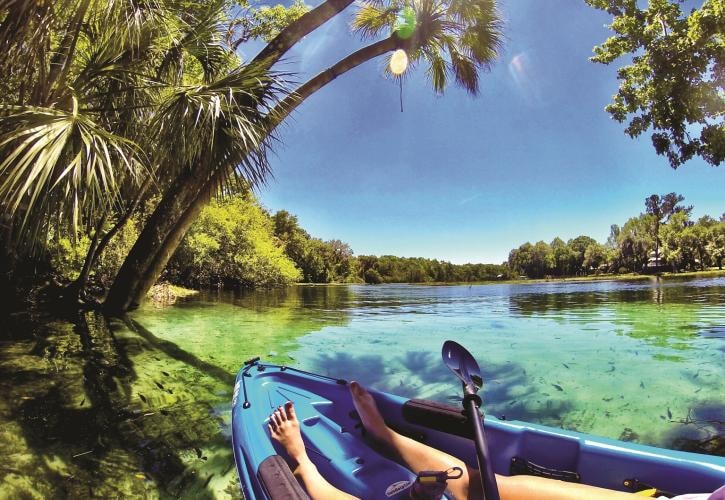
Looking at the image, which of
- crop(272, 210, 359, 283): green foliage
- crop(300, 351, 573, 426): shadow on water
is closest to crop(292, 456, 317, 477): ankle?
crop(300, 351, 573, 426): shadow on water

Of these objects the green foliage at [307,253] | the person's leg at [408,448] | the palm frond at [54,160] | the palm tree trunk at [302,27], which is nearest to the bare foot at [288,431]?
the person's leg at [408,448]

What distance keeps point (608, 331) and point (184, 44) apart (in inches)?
A: 419

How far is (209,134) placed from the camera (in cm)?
496

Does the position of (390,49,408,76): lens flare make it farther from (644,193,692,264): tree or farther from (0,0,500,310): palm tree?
(644,193,692,264): tree

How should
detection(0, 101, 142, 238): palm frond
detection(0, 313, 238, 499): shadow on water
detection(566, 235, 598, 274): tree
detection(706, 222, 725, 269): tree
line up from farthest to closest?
detection(566, 235, 598, 274): tree, detection(706, 222, 725, 269): tree, detection(0, 101, 142, 238): palm frond, detection(0, 313, 238, 499): shadow on water

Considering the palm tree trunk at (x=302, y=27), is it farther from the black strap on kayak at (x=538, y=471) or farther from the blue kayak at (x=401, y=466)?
the black strap on kayak at (x=538, y=471)

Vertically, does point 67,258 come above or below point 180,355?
above

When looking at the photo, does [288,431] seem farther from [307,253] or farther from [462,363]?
[307,253]

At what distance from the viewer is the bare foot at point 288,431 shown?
8.26 feet

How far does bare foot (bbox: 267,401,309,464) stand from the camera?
2518 millimetres

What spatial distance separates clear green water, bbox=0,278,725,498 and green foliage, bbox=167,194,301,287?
961cm

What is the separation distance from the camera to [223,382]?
16.4ft

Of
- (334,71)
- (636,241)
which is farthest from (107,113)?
(636,241)

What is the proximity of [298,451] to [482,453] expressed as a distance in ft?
4.03
